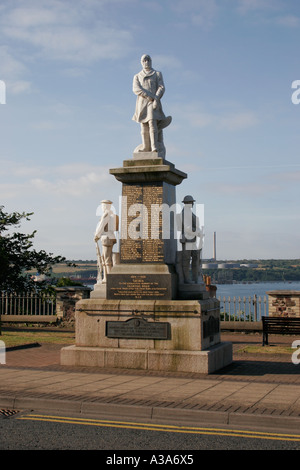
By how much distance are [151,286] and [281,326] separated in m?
6.01

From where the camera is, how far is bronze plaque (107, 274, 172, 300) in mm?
12211

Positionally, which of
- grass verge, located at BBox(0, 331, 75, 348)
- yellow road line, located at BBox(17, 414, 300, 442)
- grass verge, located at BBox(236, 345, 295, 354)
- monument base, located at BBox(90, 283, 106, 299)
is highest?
monument base, located at BBox(90, 283, 106, 299)

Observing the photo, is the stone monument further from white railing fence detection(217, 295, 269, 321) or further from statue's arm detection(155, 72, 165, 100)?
white railing fence detection(217, 295, 269, 321)

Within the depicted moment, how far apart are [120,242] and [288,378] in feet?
15.2

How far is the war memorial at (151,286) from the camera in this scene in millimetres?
11703

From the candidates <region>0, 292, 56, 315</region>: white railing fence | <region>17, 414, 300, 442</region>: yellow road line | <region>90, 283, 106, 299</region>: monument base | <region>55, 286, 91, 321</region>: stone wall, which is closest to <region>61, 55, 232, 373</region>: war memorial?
<region>90, 283, 106, 299</region>: monument base

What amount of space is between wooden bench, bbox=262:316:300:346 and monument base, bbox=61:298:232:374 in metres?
4.41

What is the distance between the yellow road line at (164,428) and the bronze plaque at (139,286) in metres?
4.73

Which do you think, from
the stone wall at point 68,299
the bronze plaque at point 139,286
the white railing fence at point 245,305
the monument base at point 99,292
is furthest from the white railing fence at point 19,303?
the bronze plaque at point 139,286

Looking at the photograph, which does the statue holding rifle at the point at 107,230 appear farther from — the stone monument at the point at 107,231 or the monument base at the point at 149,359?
the monument base at the point at 149,359

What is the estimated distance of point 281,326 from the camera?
16703mm

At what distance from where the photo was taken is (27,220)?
91.8 ft

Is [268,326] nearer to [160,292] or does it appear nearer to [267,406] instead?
[160,292]

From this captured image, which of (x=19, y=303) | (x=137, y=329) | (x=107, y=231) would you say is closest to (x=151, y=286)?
(x=137, y=329)
